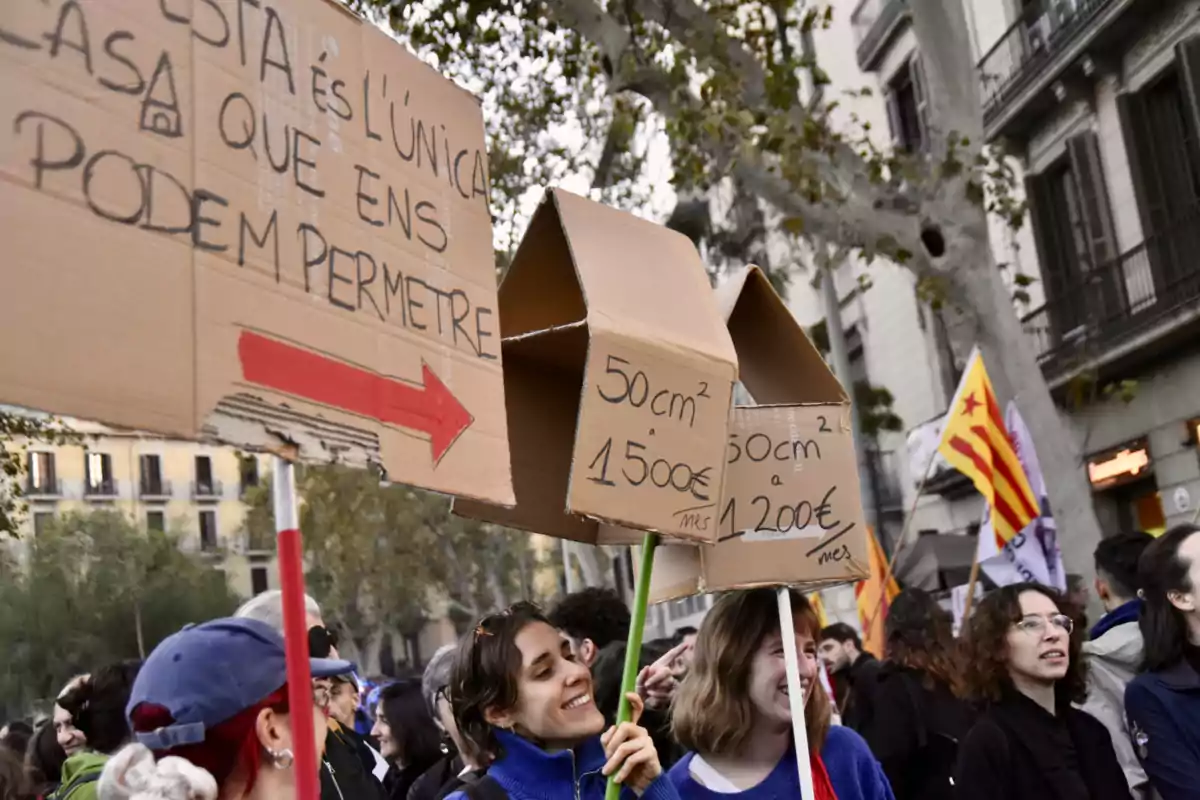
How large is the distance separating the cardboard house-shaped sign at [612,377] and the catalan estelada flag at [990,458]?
186 inches

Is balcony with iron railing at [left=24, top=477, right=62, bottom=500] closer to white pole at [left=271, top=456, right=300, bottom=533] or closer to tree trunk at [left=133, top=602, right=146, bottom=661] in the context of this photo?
tree trunk at [left=133, top=602, right=146, bottom=661]

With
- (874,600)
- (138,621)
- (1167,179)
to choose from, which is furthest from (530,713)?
(138,621)

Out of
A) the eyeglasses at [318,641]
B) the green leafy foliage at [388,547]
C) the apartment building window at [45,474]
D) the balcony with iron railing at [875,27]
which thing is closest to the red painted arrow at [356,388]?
the eyeglasses at [318,641]

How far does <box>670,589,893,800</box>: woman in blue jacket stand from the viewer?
3.17 m

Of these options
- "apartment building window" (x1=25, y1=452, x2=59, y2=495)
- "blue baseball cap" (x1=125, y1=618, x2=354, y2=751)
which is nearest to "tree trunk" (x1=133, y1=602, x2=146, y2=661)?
"apartment building window" (x1=25, y1=452, x2=59, y2=495)

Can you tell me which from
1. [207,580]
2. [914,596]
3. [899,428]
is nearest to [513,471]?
[914,596]

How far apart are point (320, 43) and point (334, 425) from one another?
0.65m

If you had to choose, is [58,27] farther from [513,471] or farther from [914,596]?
[914,596]

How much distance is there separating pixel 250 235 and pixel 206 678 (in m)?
0.80

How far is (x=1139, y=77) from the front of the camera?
45.1 ft

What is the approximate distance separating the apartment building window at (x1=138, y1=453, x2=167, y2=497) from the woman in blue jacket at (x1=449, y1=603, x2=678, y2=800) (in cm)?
5324

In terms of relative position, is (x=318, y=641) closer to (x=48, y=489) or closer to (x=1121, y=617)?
(x=1121, y=617)

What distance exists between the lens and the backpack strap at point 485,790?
2.82 m

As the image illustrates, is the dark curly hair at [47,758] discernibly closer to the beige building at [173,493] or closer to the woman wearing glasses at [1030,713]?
→ the woman wearing glasses at [1030,713]
